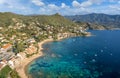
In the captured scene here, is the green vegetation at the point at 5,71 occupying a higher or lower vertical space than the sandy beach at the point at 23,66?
higher

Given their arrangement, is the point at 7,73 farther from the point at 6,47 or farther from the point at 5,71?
the point at 6,47

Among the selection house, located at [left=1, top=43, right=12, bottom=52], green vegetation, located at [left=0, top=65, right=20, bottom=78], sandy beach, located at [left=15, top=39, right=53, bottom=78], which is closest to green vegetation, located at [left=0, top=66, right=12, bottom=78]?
green vegetation, located at [left=0, top=65, right=20, bottom=78]

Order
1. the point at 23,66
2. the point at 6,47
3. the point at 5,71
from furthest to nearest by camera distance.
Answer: the point at 6,47 → the point at 23,66 → the point at 5,71

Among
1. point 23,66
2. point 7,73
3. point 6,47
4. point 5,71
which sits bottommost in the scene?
point 23,66

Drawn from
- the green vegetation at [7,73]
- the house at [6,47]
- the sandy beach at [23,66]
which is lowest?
the sandy beach at [23,66]

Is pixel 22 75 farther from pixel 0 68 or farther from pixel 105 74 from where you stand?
pixel 105 74

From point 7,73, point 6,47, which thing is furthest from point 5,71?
point 6,47

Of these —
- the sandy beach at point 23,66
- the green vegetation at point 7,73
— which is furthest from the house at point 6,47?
the green vegetation at point 7,73

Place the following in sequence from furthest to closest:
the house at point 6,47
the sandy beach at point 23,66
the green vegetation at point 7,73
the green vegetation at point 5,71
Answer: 1. the house at point 6,47
2. the sandy beach at point 23,66
3. the green vegetation at point 7,73
4. the green vegetation at point 5,71

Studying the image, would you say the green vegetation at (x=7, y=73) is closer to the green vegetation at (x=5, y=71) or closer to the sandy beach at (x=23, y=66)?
the green vegetation at (x=5, y=71)

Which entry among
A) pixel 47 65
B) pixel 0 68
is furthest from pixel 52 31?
pixel 0 68

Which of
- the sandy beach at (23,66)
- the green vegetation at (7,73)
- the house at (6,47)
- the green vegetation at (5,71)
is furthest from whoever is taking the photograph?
the house at (6,47)
